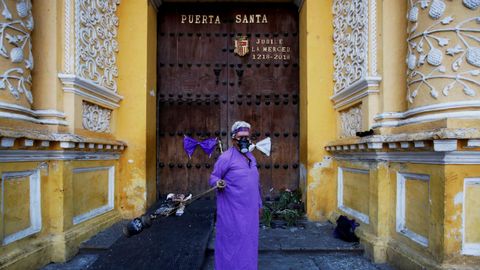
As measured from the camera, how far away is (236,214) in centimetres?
283

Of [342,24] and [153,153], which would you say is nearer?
[342,24]

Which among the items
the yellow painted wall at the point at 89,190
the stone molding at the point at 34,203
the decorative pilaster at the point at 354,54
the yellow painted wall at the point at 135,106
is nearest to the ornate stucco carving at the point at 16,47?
the stone molding at the point at 34,203

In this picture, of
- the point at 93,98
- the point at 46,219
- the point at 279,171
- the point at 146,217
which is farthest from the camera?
the point at 279,171

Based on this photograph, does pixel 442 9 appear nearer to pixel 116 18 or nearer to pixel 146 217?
pixel 146 217

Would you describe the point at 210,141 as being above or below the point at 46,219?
above

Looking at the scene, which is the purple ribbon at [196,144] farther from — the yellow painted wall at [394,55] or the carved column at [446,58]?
the carved column at [446,58]

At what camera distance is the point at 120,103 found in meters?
4.88

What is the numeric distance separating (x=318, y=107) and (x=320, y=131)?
355mm

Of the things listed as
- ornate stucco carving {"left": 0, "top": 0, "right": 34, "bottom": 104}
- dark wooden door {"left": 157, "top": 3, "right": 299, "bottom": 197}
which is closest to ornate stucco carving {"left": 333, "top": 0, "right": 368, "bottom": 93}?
dark wooden door {"left": 157, "top": 3, "right": 299, "bottom": 197}

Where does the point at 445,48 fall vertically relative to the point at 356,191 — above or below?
above

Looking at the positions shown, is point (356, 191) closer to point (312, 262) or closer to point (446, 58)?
point (312, 262)

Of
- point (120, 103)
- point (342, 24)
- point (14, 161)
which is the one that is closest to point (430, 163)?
point (342, 24)

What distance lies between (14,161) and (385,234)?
3.62 m

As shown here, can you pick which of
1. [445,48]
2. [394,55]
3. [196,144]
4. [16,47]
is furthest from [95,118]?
[445,48]
